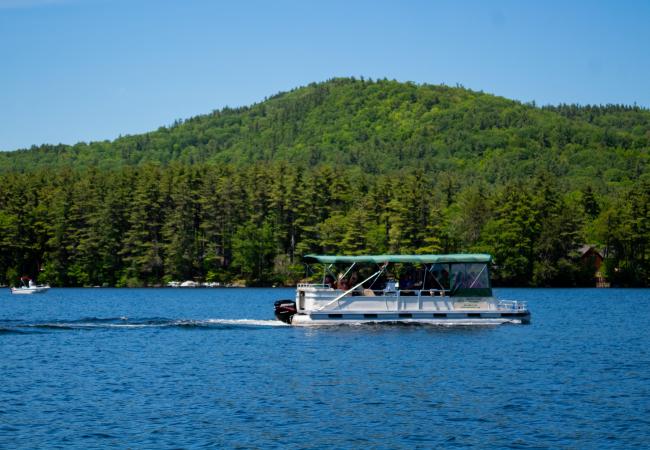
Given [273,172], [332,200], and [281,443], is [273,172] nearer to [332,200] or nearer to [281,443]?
[332,200]

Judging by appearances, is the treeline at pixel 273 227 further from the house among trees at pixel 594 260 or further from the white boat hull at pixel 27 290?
the white boat hull at pixel 27 290

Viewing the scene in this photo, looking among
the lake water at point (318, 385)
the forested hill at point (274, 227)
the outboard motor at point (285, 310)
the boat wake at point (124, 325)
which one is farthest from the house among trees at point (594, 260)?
the outboard motor at point (285, 310)

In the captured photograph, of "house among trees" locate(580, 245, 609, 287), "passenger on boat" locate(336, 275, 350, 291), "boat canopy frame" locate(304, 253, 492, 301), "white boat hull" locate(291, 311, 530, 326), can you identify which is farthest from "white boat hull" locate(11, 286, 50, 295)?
"house among trees" locate(580, 245, 609, 287)

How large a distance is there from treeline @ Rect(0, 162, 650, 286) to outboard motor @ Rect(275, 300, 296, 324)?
65.1 meters

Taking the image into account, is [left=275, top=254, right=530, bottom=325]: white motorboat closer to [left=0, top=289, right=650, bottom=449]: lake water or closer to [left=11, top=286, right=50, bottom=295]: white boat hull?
[left=0, top=289, right=650, bottom=449]: lake water

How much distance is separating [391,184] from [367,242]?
12279 mm

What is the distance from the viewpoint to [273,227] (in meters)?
133

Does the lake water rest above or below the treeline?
below

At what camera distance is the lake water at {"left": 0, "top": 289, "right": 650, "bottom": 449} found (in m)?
27.7

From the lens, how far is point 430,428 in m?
28.5

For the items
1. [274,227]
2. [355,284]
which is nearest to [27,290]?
[274,227]

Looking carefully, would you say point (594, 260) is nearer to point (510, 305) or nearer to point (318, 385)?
point (510, 305)

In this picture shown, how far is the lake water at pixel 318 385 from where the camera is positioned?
90.8 feet

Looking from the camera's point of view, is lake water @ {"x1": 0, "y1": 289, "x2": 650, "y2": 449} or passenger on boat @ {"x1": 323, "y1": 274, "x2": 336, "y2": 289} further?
passenger on boat @ {"x1": 323, "y1": 274, "x2": 336, "y2": 289}
